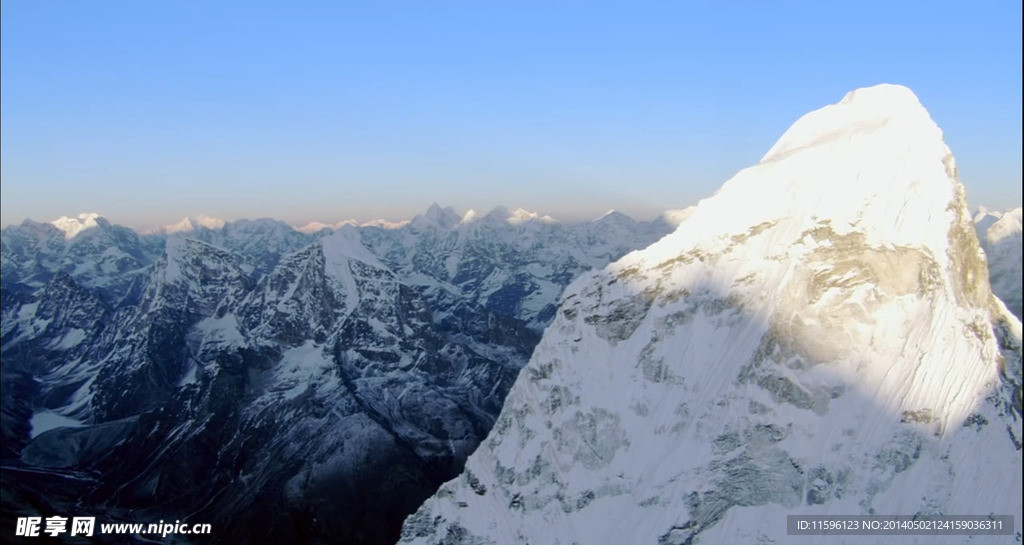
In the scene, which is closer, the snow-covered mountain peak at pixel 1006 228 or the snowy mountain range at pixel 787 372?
the snow-covered mountain peak at pixel 1006 228

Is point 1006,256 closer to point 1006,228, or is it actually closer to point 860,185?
point 1006,228

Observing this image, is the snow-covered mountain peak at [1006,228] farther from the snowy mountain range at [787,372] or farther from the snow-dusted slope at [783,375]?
the snow-dusted slope at [783,375]

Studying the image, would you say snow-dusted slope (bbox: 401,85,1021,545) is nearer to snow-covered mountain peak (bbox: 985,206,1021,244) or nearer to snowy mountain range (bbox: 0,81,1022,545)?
snowy mountain range (bbox: 0,81,1022,545)

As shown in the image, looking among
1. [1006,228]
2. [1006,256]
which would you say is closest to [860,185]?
[1006,228]

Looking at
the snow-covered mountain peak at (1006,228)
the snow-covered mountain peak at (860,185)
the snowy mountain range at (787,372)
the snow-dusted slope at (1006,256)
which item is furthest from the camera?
the snow-covered mountain peak at (860,185)

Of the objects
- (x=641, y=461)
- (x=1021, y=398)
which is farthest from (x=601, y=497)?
(x=1021, y=398)

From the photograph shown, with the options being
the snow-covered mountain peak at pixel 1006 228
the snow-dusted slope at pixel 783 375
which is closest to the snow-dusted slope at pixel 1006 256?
the snow-covered mountain peak at pixel 1006 228
